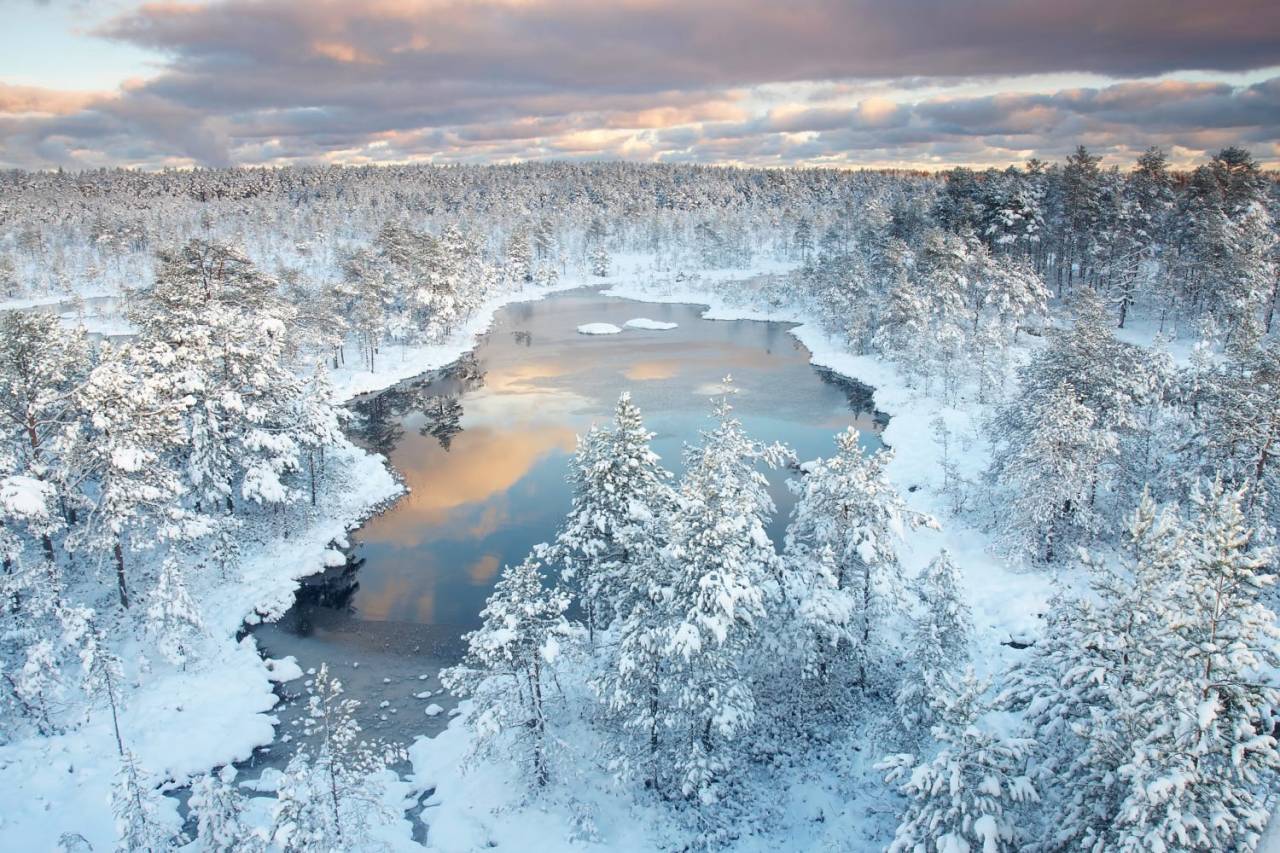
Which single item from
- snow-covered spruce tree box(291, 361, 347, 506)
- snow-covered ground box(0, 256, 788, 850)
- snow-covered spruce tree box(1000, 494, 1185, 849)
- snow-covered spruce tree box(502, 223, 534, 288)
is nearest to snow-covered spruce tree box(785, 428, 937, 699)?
snow-covered spruce tree box(1000, 494, 1185, 849)

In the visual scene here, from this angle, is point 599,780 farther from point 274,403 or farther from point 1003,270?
point 1003,270

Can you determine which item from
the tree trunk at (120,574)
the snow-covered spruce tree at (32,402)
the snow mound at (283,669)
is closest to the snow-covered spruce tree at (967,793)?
the snow mound at (283,669)

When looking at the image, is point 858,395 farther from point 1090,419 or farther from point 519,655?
point 519,655

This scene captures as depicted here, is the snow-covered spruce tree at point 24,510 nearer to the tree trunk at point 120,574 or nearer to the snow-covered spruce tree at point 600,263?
the tree trunk at point 120,574

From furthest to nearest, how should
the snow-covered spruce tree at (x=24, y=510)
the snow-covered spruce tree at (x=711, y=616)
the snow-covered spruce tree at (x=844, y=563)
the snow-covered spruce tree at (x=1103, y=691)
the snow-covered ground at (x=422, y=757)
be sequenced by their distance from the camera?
the snow-covered spruce tree at (x=24, y=510) → the snow-covered spruce tree at (x=844, y=563) → the snow-covered ground at (x=422, y=757) → the snow-covered spruce tree at (x=711, y=616) → the snow-covered spruce tree at (x=1103, y=691)

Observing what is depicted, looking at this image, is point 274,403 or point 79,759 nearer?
point 79,759

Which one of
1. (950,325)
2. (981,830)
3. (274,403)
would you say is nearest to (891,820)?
(981,830)
